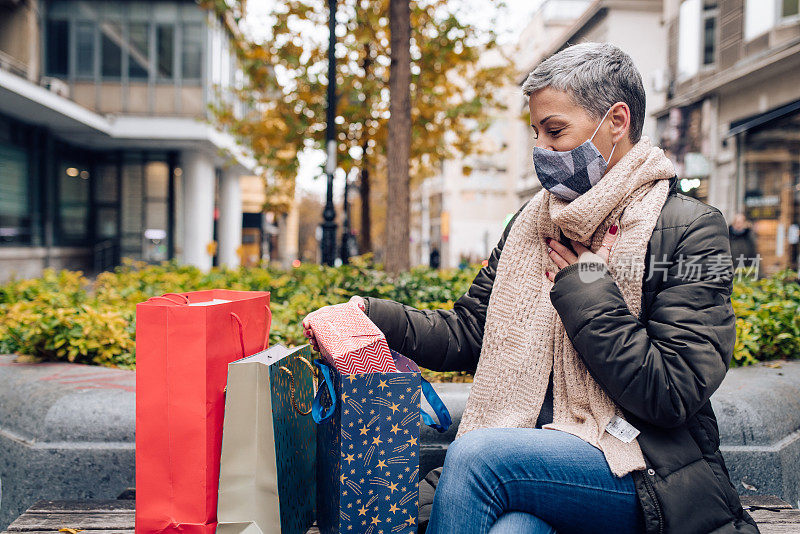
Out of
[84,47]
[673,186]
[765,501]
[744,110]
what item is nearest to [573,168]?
[673,186]

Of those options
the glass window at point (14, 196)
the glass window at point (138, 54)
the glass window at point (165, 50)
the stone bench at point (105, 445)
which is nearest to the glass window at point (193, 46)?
the glass window at point (165, 50)

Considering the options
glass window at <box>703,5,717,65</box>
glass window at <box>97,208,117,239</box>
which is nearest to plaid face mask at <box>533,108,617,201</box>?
glass window at <box>703,5,717,65</box>

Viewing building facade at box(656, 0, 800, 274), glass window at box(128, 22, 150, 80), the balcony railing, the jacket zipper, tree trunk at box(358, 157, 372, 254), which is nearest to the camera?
the jacket zipper

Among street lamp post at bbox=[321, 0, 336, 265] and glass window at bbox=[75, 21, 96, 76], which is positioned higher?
glass window at bbox=[75, 21, 96, 76]

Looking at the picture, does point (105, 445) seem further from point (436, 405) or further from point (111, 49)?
point (111, 49)

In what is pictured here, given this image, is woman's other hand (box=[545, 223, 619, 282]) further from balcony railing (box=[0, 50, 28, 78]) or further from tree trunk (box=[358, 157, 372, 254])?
balcony railing (box=[0, 50, 28, 78])

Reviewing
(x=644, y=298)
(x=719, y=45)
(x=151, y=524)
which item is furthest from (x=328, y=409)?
(x=719, y=45)

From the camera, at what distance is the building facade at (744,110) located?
1310 centimetres

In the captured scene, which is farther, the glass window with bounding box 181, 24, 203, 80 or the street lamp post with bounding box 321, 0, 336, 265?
the glass window with bounding box 181, 24, 203, 80

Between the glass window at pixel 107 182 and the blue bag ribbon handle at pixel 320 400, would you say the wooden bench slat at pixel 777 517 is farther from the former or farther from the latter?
the glass window at pixel 107 182

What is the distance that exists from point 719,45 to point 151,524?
17717mm

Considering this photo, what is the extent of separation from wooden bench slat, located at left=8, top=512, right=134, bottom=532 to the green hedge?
1213 millimetres

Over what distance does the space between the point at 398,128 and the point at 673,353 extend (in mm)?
5023

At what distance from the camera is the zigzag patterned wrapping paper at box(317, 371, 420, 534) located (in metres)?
1.62
